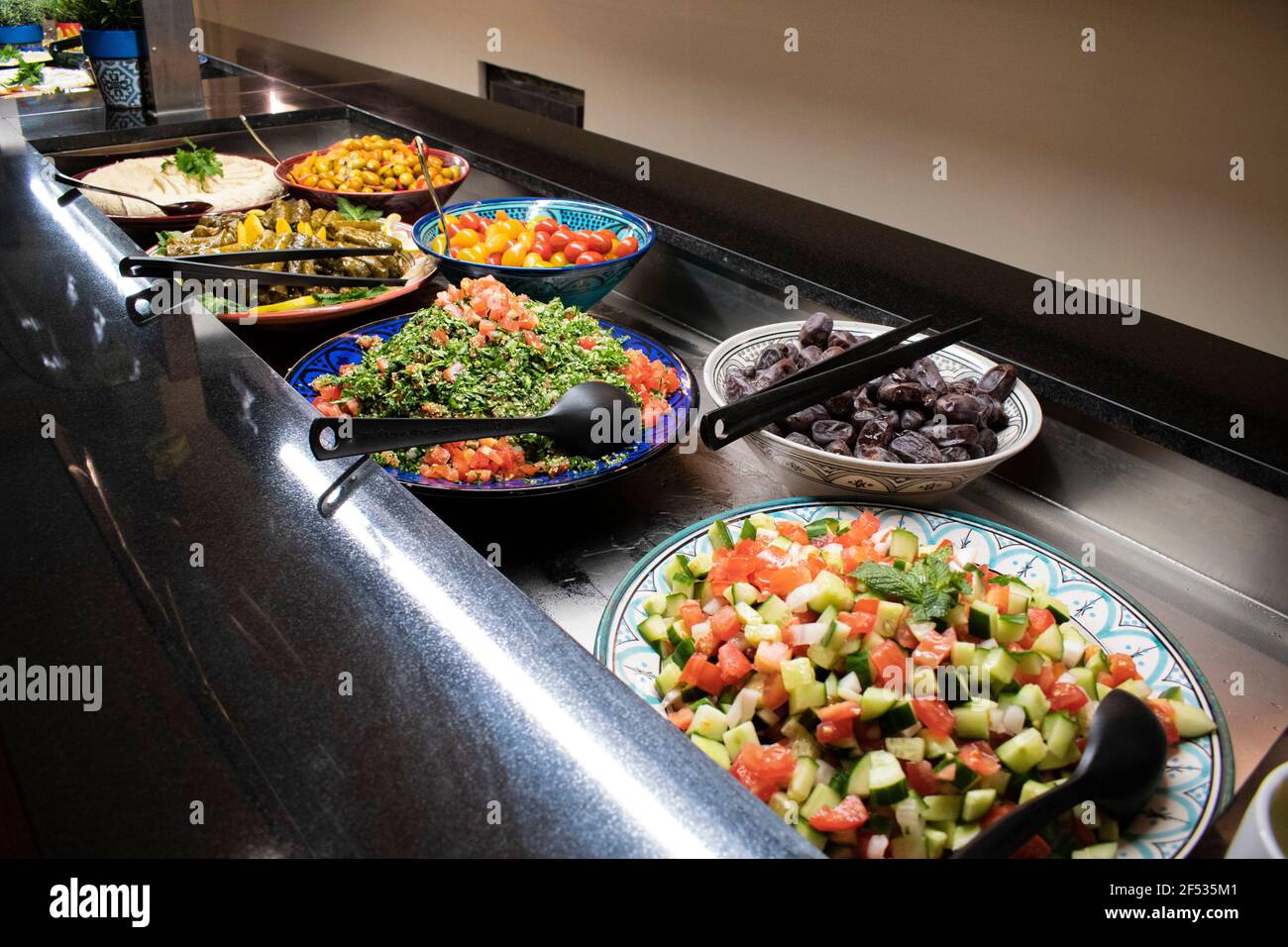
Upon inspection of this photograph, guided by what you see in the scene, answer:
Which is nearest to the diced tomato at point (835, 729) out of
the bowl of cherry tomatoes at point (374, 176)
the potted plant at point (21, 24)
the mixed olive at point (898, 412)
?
the mixed olive at point (898, 412)

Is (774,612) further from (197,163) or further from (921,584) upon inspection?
(197,163)

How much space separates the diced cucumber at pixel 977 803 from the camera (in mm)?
809

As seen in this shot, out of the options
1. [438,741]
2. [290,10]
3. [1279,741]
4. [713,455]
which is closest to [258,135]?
[713,455]

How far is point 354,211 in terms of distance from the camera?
6.82 feet

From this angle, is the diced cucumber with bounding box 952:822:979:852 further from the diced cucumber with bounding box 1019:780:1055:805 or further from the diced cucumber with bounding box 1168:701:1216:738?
the diced cucumber with bounding box 1168:701:1216:738

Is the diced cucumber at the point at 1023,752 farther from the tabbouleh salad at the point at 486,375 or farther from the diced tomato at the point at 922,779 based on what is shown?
the tabbouleh salad at the point at 486,375

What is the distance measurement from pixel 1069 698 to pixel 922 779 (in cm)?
18

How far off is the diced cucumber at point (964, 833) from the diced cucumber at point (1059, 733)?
10 centimetres

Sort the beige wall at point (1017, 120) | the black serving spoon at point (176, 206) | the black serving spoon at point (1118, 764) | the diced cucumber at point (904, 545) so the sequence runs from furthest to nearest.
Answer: the beige wall at point (1017, 120), the black serving spoon at point (176, 206), the diced cucumber at point (904, 545), the black serving spoon at point (1118, 764)

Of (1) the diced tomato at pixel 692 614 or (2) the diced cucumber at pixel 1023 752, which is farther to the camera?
(1) the diced tomato at pixel 692 614

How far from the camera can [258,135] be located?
9.01 ft

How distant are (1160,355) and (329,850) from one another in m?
1.45

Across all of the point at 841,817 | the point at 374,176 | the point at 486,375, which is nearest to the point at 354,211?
the point at 374,176
